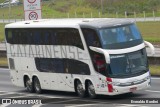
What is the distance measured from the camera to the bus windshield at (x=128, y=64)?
23641 millimetres

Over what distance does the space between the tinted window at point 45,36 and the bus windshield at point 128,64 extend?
6.40 feet

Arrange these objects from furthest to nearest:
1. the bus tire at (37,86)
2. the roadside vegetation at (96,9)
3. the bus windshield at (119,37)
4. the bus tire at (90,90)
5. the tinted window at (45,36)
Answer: the roadside vegetation at (96,9)
the bus tire at (37,86)
the tinted window at (45,36)
the bus tire at (90,90)
the bus windshield at (119,37)

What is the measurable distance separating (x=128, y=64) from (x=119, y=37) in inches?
46.5

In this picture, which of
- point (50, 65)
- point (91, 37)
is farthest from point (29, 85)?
point (91, 37)

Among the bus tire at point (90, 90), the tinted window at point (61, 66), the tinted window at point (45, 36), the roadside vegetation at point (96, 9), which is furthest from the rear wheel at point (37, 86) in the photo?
the roadside vegetation at point (96, 9)

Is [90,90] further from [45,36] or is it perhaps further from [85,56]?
[45,36]

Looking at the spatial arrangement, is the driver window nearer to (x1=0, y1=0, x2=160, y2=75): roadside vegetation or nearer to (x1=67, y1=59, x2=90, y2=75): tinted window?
(x1=67, y1=59, x2=90, y2=75): tinted window

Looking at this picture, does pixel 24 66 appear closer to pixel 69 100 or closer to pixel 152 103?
pixel 69 100

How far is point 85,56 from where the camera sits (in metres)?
24.7

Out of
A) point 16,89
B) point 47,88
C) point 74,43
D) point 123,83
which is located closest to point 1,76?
point 16,89

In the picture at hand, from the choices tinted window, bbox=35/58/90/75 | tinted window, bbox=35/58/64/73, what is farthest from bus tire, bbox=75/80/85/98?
tinted window, bbox=35/58/64/73

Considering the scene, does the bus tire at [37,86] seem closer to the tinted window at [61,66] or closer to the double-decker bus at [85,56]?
the double-decker bus at [85,56]

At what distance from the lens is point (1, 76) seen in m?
38.2

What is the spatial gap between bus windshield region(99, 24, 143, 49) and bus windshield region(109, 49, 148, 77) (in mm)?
416
